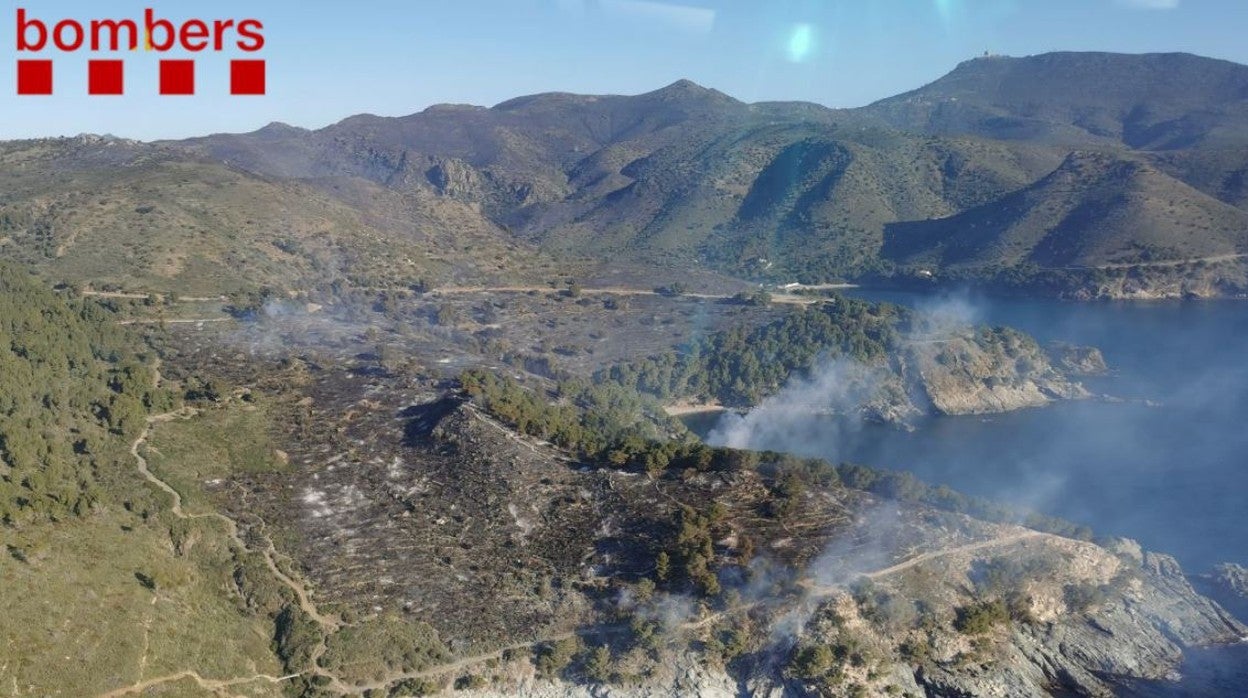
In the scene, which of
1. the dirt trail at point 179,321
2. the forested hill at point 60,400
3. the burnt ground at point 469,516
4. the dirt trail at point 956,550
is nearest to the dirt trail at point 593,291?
the dirt trail at point 179,321

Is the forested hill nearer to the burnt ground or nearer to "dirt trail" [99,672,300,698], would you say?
the burnt ground

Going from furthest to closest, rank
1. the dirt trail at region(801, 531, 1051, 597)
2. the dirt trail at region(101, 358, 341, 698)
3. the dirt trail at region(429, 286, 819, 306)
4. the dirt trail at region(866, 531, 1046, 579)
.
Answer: the dirt trail at region(429, 286, 819, 306) < the dirt trail at region(866, 531, 1046, 579) < the dirt trail at region(801, 531, 1051, 597) < the dirt trail at region(101, 358, 341, 698)

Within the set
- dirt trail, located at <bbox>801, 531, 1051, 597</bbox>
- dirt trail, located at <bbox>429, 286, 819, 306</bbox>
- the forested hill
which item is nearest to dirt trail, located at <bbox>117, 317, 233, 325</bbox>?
the forested hill

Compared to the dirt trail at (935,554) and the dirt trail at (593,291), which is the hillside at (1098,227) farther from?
the dirt trail at (935,554)

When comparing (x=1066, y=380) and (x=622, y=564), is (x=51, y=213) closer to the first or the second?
(x=622, y=564)

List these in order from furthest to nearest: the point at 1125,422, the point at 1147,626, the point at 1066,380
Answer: the point at 1066,380 < the point at 1125,422 < the point at 1147,626

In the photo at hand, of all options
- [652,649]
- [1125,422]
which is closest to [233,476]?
[652,649]

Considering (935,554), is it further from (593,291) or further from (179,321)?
(593,291)

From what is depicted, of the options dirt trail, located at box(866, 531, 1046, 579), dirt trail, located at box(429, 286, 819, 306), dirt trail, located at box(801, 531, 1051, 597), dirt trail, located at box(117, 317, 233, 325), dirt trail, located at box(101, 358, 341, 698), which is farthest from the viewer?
dirt trail, located at box(429, 286, 819, 306)
